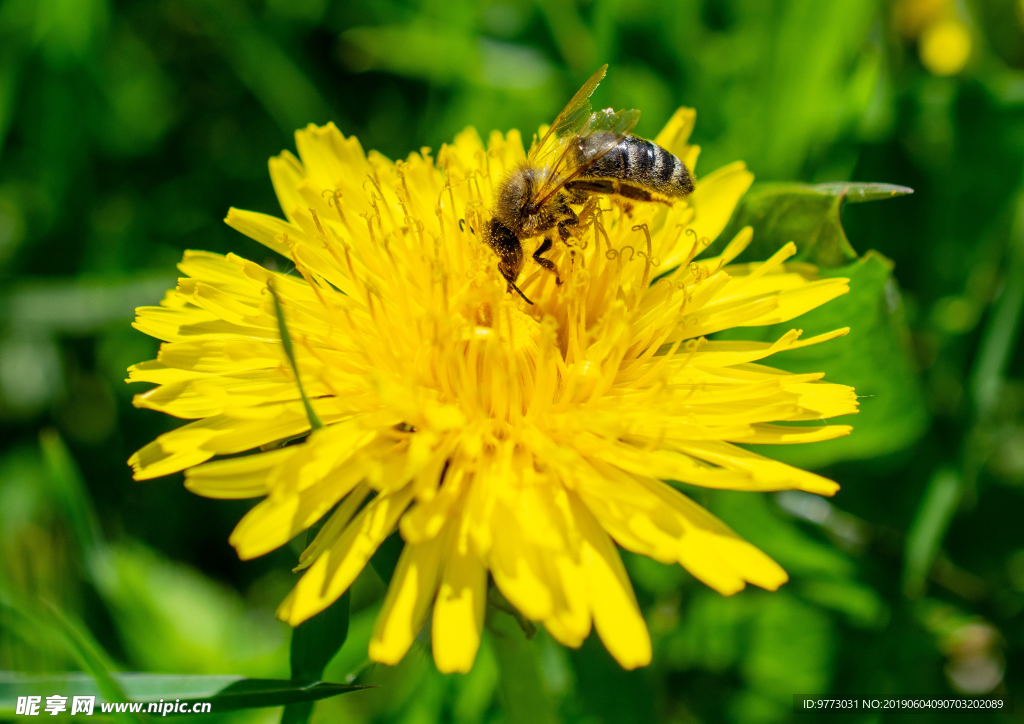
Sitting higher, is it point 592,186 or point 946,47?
point 946,47

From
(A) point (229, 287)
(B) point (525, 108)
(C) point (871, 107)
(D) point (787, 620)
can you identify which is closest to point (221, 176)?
(B) point (525, 108)

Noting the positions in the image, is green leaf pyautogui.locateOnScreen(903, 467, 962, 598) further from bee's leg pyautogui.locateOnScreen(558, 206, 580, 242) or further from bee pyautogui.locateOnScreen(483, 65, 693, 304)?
bee's leg pyautogui.locateOnScreen(558, 206, 580, 242)

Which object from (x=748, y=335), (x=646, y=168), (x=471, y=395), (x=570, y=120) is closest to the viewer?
(x=471, y=395)

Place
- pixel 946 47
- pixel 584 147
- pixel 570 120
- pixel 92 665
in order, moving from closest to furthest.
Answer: pixel 92 665 → pixel 584 147 → pixel 570 120 → pixel 946 47

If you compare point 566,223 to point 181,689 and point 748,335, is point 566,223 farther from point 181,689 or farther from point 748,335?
point 181,689

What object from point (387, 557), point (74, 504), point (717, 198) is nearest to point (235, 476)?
point (387, 557)

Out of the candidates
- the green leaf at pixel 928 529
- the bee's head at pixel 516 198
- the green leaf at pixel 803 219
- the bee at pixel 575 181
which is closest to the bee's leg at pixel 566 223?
the bee at pixel 575 181

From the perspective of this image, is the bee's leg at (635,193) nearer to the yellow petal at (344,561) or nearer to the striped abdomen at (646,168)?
the striped abdomen at (646,168)
